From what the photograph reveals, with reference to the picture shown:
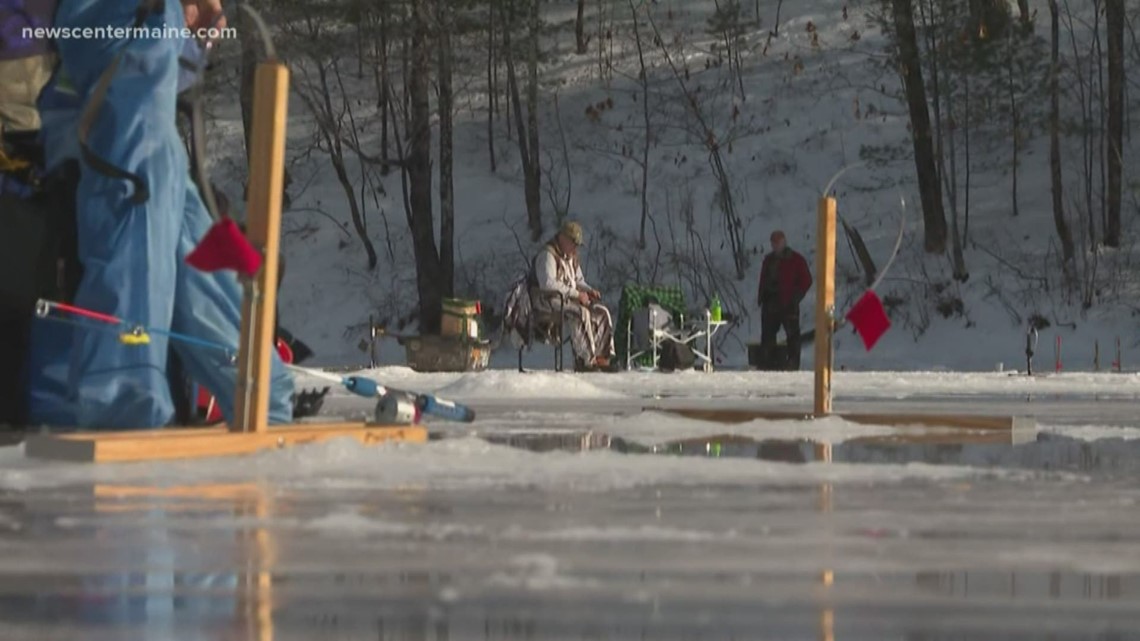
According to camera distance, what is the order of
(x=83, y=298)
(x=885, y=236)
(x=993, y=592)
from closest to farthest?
(x=993, y=592) < (x=83, y=298) < (x=885, y=236)

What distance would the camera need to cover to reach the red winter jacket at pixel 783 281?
80.4 ft

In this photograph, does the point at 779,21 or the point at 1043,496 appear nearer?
the point at 1043,496

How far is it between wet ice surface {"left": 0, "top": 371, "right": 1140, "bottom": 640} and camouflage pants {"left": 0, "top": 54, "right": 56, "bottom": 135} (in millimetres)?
2192

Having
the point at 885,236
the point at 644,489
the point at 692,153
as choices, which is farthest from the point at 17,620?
the point at 692,153

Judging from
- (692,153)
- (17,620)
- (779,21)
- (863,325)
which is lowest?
(17,620)

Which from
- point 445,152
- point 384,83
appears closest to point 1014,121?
point 445,152

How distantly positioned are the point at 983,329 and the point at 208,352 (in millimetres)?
24006

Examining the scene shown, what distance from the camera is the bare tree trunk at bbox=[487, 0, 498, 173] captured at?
35688 millimetres

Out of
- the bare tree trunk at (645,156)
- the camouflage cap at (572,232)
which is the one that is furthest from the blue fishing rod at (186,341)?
the bare tree trunk at (645,156)

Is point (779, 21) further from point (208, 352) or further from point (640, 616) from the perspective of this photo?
point (640, 616)

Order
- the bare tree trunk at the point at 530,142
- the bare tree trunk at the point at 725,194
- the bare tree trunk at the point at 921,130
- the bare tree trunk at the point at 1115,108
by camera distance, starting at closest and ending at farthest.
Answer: the bare tree trunk at the point at 1115,108, the bare tree trunk at the point at 921,130, the bare tree trunk at the point at 725,194, the bare tree trunk at the point at 530,142

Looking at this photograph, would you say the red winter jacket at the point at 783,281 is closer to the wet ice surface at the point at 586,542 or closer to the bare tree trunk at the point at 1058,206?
the bare tree trunk at the point at 1058,206

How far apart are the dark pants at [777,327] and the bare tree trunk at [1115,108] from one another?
963cm

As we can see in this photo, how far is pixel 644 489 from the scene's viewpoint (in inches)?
224
